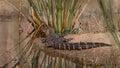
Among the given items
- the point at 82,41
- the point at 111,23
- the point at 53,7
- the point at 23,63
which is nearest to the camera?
the point at 111,23

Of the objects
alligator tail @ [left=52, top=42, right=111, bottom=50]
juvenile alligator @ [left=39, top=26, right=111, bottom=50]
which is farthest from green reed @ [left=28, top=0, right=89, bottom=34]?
alligator tail @ [left=52, top=42, right=111, bottom=50]

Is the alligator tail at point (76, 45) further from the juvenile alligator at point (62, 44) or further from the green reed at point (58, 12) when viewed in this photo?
the green reed at point (58, 12)

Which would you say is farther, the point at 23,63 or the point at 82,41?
Result: the point at 23,63

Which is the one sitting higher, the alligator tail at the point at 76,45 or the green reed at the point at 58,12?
the green reed at the point at 58,12

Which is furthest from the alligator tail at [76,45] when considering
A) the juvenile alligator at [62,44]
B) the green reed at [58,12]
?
the green reed at [58,12]

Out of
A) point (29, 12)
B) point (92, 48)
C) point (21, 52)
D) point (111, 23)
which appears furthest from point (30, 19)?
point (111, 23)

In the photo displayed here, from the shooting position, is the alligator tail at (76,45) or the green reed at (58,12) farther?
the green reed at (58,12)

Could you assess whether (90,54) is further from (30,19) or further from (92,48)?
(30,19)

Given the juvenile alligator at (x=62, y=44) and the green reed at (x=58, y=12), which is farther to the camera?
the green reed at (x=58, y=12)

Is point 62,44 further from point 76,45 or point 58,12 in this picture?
point 58,12
